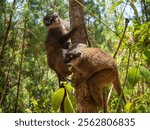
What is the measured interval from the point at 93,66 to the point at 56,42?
1.94 m

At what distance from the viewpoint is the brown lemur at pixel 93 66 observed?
4164 millimetres

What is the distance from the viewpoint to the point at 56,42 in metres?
6.27

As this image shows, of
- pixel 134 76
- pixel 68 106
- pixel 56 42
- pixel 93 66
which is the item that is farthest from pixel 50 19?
pixel 134 76

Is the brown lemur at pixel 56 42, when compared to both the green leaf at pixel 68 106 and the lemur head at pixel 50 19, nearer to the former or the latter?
the lemur head at pixel 50 19

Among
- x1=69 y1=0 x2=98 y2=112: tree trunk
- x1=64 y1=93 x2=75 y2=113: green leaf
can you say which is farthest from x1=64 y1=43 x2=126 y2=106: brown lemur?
x1=64 y1=93 x2=75 y2=113: green leaf

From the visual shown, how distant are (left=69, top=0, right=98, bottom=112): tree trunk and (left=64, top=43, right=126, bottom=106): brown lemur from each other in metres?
0.19

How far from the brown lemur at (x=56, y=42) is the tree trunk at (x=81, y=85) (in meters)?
1.98

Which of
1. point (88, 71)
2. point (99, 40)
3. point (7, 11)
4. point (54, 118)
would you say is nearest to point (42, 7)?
point (7, 11)

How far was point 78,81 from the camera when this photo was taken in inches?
145

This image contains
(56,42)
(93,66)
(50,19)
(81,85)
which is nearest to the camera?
(81,85)

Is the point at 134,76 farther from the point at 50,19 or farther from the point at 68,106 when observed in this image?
the point at 50,19

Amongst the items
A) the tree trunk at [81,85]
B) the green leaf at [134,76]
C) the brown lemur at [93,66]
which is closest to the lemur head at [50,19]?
the brown lemur at [93,66]

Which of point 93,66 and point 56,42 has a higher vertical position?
point 56,42

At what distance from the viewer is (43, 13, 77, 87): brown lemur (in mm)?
5953
